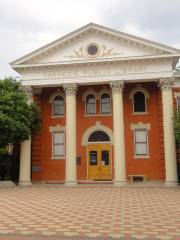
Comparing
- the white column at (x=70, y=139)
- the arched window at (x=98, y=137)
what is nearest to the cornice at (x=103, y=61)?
the white column at (x=70, y=139)

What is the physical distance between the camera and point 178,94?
2944 cm

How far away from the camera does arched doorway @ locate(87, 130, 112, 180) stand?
29.0 meters

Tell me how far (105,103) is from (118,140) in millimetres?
5334

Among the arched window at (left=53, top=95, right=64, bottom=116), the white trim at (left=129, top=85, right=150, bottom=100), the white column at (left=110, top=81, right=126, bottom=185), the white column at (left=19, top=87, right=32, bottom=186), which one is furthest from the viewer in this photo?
the arched window at (left=53, top=95, right=64, bottom=116)

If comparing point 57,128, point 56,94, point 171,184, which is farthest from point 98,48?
point 171,184

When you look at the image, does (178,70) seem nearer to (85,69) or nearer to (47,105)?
(85,69)

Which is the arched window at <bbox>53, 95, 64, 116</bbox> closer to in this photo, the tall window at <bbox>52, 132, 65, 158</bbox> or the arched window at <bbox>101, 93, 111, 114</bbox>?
the tall window at <bbox>52, 132, 65, 158</bbox>

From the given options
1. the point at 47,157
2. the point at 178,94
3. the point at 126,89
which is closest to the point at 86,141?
the point at 47,157

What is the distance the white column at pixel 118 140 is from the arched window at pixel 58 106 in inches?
233

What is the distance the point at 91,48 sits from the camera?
27172 millimetres

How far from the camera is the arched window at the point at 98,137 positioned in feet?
97.4

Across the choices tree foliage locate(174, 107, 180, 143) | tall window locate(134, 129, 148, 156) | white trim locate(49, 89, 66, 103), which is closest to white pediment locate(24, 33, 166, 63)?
white trim locate(49, 89, 66, 103)

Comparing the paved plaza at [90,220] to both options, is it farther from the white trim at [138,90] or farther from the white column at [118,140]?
the white trim at [138,90]

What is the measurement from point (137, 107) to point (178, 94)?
3423 millimetres
